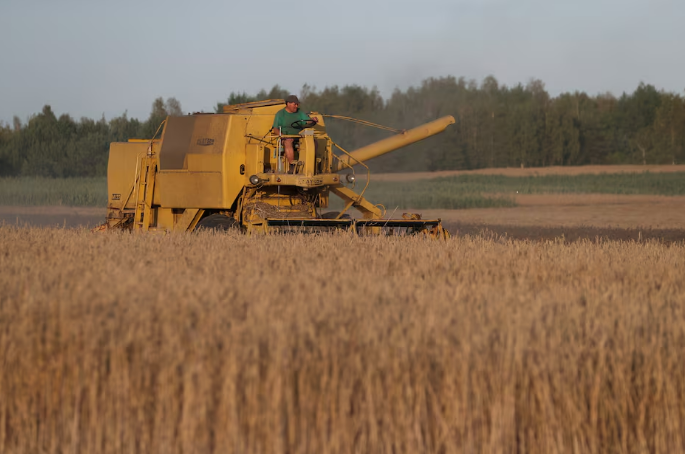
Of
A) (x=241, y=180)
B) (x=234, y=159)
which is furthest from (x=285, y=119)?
(x=241, y=180)

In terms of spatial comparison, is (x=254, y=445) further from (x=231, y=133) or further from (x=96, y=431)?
(x=231, y=133)

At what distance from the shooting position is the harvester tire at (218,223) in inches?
521

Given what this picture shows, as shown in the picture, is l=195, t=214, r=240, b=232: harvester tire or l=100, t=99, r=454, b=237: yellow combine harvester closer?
l=100, t=99, r=454, b=237: yellow combine harvester

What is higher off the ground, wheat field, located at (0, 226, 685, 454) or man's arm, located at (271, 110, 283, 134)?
man's arm, located at (271, 110, 283, 134)

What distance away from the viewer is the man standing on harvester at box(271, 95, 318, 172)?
43.5 feet

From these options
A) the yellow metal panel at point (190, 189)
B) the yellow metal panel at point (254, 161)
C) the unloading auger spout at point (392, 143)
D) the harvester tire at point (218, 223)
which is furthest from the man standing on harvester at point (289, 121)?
the unloading auger spout at point (392, 143)

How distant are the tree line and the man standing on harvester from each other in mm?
13050

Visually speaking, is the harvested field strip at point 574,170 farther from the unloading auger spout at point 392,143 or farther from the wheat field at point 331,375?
the wheat field at point 331,375

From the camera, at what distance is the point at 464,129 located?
1727 inches

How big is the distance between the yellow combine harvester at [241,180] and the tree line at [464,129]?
40.6 feet

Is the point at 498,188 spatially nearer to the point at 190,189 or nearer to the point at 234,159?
the point at 190,189

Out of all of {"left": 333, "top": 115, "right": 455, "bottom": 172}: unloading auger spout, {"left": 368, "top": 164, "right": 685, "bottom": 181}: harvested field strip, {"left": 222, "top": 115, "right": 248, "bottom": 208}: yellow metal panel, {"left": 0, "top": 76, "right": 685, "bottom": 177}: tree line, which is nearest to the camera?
{"left": 222, "top": 115, "right": 248, "bottom": 208}: yellow metal panel

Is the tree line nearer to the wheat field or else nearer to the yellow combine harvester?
the yellow combine harvester

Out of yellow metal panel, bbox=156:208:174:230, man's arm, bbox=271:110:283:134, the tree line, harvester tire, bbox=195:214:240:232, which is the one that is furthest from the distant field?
man's arm, bbox=271:110:283:134
